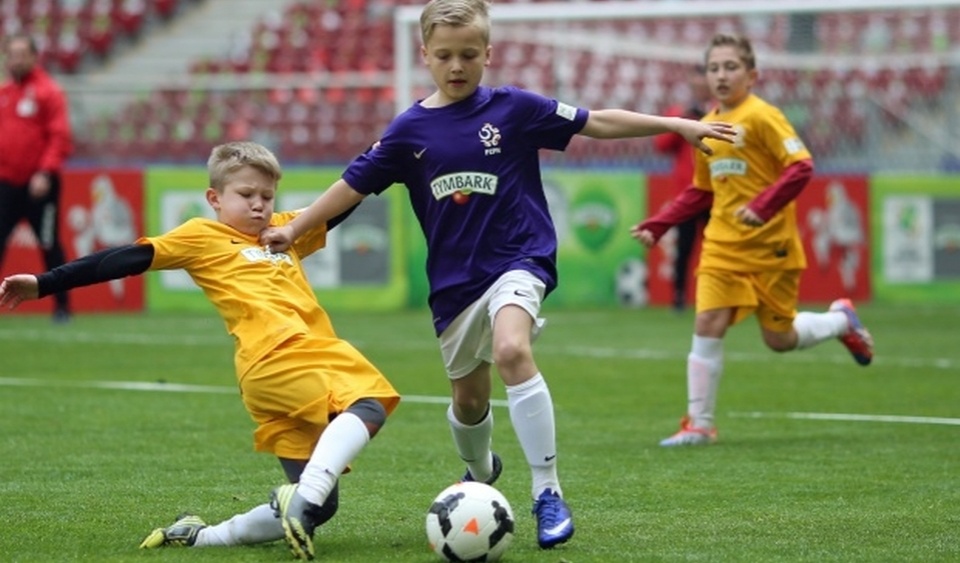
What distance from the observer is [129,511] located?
6703mm

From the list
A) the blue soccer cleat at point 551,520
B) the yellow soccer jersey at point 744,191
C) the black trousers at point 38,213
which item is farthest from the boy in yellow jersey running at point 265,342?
the black trousers at point 38,213

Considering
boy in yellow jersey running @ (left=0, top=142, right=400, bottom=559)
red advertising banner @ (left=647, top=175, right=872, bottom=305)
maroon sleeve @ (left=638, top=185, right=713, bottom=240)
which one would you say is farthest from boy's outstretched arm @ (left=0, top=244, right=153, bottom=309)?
red advertising banner @ (left=647, top=175, right=872, bottom=305)

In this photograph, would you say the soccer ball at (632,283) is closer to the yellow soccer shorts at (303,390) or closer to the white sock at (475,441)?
the white sock at (475,441)

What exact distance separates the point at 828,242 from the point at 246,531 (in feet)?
45.5

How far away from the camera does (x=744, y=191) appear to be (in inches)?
368

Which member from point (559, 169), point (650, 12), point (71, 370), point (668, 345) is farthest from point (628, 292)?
point (71, 370)

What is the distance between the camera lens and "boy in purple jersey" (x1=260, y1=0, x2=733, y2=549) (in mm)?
6141

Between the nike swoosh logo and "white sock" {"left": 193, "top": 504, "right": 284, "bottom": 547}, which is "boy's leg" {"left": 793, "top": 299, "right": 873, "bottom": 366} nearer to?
the nike swoosh logo

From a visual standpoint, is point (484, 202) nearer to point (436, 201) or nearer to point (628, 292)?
point (436, 201)

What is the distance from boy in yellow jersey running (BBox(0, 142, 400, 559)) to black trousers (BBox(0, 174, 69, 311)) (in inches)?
391

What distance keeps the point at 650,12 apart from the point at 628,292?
303cm

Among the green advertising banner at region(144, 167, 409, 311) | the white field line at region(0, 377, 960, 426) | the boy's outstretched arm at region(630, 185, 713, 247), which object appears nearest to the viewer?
the boy's outstretched arm at region(630, 185, 713, 247)

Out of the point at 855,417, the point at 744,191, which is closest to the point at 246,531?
the point at 744,191

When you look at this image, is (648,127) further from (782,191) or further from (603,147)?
(603,147)
